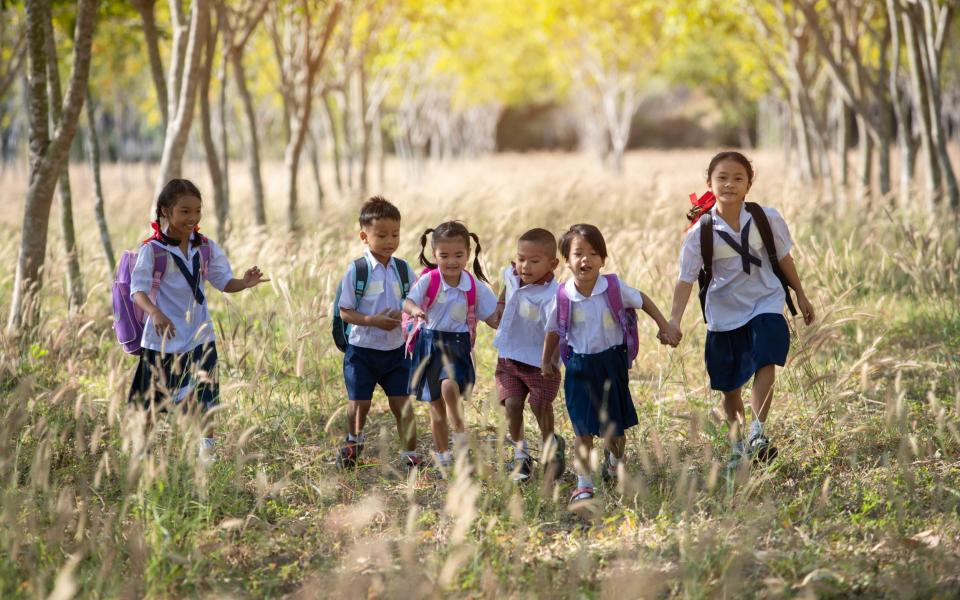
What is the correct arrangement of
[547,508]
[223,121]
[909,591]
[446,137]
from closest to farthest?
[909,591] → [547,508] → [223,121] → [446,137]

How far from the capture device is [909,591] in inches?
129

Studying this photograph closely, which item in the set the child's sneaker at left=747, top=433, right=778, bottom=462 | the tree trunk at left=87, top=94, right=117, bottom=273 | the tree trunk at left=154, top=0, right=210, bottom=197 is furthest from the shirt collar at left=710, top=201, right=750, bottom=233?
the tree trunk at left=87, top=94, right=117, bottom=273

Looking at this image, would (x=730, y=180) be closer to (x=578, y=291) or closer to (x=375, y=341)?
(x=578, y=291)

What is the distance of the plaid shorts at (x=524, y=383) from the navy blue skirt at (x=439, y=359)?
0.17 metres

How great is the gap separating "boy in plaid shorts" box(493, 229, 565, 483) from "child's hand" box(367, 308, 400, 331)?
52 centimetres

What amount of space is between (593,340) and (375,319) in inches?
42.8

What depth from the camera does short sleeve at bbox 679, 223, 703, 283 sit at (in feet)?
16.4

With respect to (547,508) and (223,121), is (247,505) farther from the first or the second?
(223,121)

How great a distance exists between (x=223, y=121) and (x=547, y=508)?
42.5 feet

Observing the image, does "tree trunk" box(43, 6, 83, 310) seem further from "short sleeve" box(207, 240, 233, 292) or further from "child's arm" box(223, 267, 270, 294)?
"child's arm" box(223, 267, 270, 294)

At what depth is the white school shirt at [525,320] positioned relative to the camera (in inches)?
189

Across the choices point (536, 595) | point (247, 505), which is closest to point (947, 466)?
point (536, 595)

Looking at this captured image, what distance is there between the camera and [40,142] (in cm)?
675

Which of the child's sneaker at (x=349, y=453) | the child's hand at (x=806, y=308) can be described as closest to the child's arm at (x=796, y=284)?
the child's hand at (x=806, y=308)
